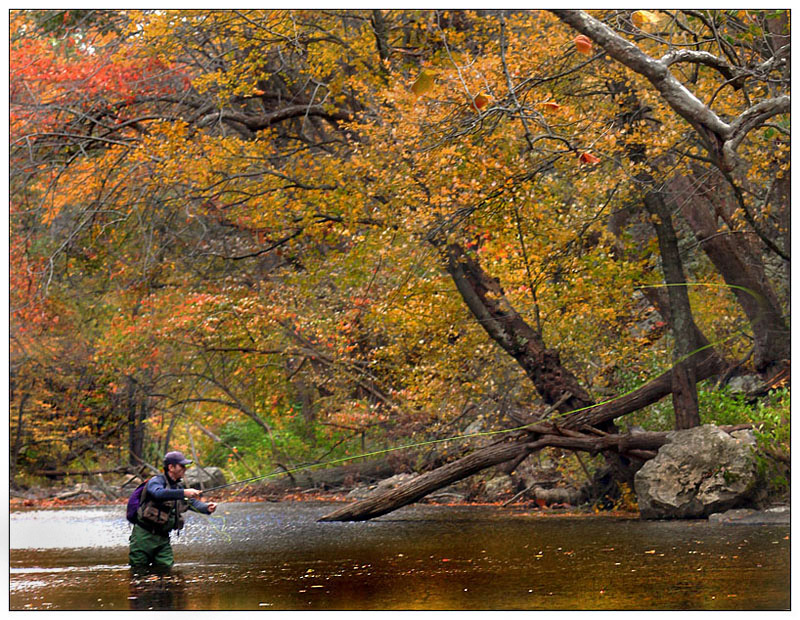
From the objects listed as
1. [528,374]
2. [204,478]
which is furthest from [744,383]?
[204,478]

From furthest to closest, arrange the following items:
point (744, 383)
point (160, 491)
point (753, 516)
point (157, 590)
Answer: point (744, 383) → point (753, 516) → point (160, 491) → point (157, 590)

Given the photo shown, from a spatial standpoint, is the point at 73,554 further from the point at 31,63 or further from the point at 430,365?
the point at 31,63

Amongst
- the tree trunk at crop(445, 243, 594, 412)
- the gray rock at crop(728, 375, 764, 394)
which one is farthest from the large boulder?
the gray rock at crop(728, 375, 764, 394)

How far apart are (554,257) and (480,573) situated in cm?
517

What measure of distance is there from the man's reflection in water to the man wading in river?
0.38ft

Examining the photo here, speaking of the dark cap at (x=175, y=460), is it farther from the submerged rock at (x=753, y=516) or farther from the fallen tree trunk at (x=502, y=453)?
the submerged rock at (x=753, y=516)

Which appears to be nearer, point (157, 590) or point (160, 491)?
point (157, 590)

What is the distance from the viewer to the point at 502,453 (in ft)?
43.5

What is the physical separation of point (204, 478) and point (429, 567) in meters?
12.5

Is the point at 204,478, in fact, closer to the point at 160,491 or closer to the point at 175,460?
the point at 175,460

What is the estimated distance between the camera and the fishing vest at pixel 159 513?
8.81m

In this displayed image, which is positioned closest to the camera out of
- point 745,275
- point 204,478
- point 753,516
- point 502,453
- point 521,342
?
point 753,516

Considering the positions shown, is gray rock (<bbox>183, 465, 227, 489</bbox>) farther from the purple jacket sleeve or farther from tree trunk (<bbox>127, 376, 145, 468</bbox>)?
the purple jacket sleeve

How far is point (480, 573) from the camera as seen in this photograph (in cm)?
873
